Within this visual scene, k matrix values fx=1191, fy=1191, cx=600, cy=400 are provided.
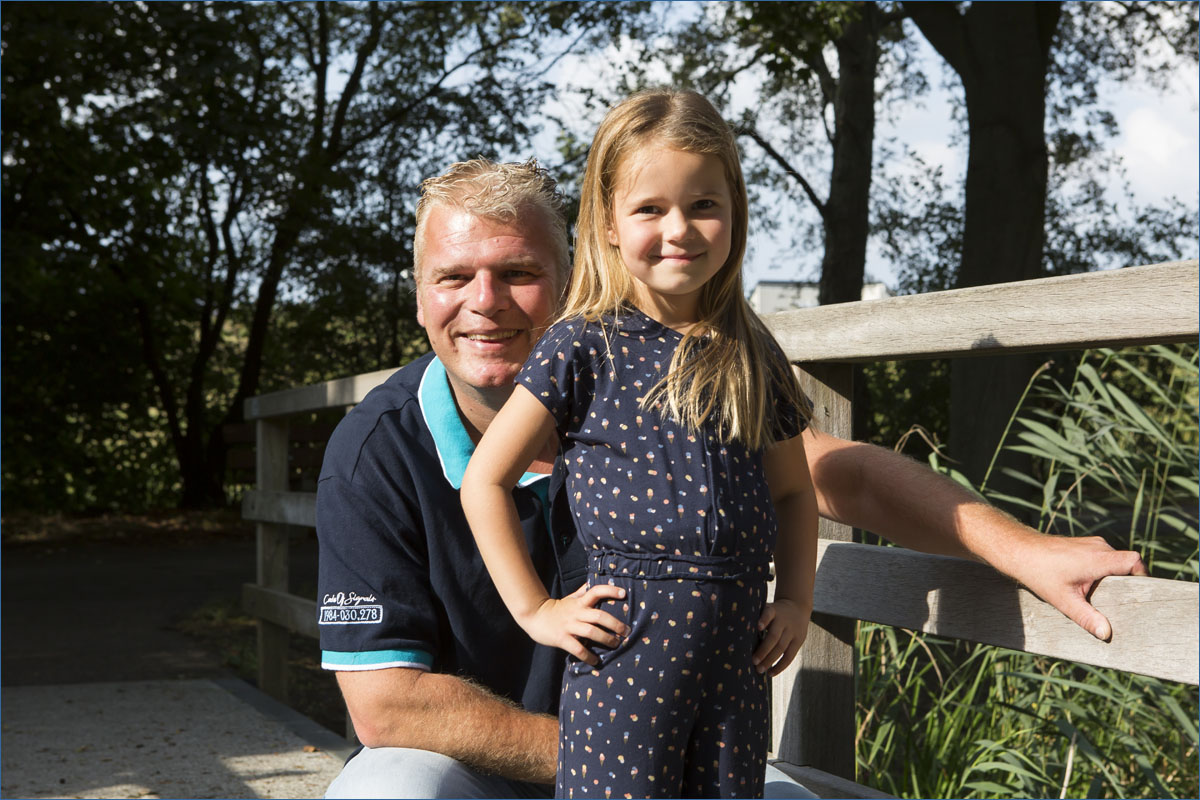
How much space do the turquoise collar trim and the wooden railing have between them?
1.80 ft

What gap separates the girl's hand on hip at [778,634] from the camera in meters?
1.66

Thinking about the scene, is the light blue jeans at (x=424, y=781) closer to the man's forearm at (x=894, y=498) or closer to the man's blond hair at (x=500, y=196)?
the man's forearm at (x=894, y=498)

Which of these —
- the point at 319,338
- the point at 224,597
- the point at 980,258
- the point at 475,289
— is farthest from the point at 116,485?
the point at 475,289

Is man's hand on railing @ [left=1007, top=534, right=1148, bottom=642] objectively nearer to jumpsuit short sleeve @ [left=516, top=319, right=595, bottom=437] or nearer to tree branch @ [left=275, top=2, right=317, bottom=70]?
jumpsuit short sleeve @ [left=516, top=319, right=595, bottom=437]

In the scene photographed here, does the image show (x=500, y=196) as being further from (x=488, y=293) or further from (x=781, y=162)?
(x=781, y=162)

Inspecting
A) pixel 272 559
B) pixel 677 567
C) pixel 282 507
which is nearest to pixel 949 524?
pixel 677 567

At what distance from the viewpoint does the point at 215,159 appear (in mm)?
11078

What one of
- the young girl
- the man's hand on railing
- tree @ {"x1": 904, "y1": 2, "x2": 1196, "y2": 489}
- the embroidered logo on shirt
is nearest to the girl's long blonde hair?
the young girl

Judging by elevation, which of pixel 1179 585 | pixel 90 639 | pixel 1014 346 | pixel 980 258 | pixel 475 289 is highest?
pixel 980 258

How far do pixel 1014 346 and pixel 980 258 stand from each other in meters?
6.61

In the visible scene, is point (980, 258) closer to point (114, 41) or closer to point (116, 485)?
point (114, 41)

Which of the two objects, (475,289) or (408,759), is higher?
(475,289)

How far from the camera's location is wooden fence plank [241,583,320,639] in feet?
15.6

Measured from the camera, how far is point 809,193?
14.5 meters
